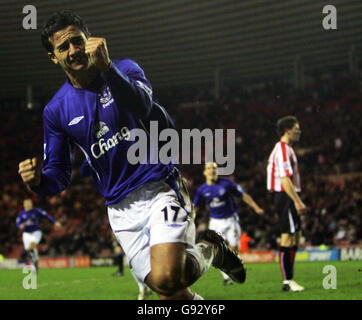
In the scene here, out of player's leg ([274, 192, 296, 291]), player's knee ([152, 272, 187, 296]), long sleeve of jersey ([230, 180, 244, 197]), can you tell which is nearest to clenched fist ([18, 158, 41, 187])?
player's knee ([152, 272, 187, 296])

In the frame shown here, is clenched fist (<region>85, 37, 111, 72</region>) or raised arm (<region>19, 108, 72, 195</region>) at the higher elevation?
clenched fist (<region>85, 37, 111, 72</region>)

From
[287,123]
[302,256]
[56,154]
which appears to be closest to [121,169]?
[56,154]

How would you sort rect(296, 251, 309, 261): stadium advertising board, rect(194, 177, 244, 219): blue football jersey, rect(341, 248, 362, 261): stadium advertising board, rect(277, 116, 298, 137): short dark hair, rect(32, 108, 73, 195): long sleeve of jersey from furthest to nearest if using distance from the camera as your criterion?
rect(296, 251, 309, 261): stadium advertising board → rect(341, 248, 362, 261): stadium advertising board → rect(194, 177, 244, 219): blue football jersey → rect(277, 116, 298, 137): short dark hair → rect(32, 108, 73, 195): long sleeve of jersey

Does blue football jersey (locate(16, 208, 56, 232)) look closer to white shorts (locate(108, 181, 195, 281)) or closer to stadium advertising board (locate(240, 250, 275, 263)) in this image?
stadium advertising board (locate(240, 250, 275, 263))

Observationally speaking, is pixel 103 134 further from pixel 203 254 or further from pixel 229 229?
pixel 229 229

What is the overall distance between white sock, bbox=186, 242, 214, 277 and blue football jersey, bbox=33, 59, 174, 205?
514mm

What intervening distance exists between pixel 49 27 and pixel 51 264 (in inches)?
649

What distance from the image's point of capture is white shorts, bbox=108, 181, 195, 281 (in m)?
3.29

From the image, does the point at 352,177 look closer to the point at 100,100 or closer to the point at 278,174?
the point at 278,174

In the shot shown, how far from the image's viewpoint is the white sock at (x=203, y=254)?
3371 millimetres

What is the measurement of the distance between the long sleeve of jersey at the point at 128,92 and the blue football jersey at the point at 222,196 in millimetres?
6371

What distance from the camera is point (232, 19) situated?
22.2m

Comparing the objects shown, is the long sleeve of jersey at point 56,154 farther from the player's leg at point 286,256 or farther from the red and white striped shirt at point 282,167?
the player's leg at point 286,256
